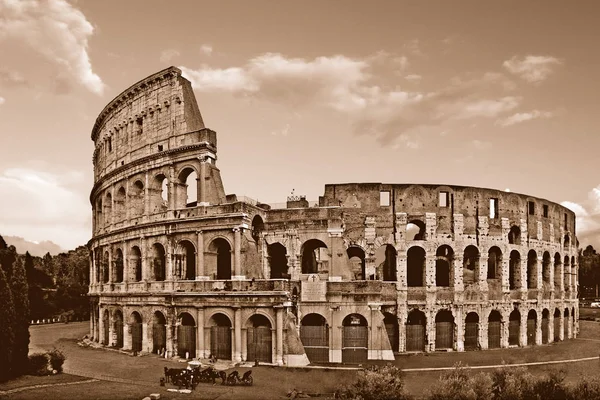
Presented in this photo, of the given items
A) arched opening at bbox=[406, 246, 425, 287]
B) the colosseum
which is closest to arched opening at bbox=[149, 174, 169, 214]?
the colosseum

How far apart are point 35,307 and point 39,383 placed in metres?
43.9

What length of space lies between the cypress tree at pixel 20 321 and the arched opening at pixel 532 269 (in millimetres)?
35785

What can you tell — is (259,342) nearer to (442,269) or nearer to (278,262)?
(278,262)

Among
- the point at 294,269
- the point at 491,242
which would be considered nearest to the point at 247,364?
the point at 294,269

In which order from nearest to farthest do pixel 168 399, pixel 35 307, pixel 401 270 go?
1. pixel 168 399
2. pixel 401 270
3. pixel 35 307

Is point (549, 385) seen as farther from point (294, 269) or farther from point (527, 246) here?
point (527, 246)

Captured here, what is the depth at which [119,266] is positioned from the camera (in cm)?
4197

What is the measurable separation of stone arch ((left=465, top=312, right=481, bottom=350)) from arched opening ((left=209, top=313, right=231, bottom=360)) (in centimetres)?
1726

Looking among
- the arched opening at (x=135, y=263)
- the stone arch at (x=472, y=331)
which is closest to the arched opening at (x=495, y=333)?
the stone arch at (x=472, y=331)

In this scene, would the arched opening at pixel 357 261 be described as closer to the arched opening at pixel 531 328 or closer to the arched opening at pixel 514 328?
the arched opening at pixel 514 328

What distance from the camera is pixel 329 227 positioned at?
34500 millimetres

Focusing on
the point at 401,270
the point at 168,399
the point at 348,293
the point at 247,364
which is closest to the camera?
the point at 168,399

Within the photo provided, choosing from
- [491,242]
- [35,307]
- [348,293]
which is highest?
[491,242]

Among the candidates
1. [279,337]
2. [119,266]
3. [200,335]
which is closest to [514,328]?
[279,337]
